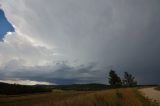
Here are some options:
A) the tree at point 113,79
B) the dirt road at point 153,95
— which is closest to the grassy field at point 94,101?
the dirt road at point 153,95

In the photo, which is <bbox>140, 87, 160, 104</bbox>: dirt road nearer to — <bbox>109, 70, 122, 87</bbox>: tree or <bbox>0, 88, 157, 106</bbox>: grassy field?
<bbox>0, 88, 157, 106</bbox>: grassy field

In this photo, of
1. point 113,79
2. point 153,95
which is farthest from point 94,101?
point 113,79

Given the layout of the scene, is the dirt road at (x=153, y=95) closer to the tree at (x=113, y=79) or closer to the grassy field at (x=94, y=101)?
the grassy field at (x=94, y=101)

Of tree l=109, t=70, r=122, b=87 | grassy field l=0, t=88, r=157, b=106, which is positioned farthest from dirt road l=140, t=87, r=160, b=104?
tree l=109, t=70, r=122, b=87

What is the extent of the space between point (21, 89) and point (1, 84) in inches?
303

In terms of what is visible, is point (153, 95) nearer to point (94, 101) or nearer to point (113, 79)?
point (94, 101)

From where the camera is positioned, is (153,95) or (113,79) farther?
(113,79)

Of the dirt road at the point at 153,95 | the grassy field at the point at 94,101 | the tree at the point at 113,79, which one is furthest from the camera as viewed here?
the tree at the point at 113,79

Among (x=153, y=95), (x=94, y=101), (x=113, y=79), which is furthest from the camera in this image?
(x=113, y=79)

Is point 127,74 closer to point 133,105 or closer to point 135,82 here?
point 135,82

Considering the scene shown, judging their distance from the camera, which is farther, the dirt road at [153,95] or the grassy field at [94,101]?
the dirt road at [153,95]

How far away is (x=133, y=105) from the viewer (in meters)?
20.8

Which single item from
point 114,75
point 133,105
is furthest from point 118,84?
point 133,105

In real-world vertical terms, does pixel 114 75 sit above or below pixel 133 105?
above
